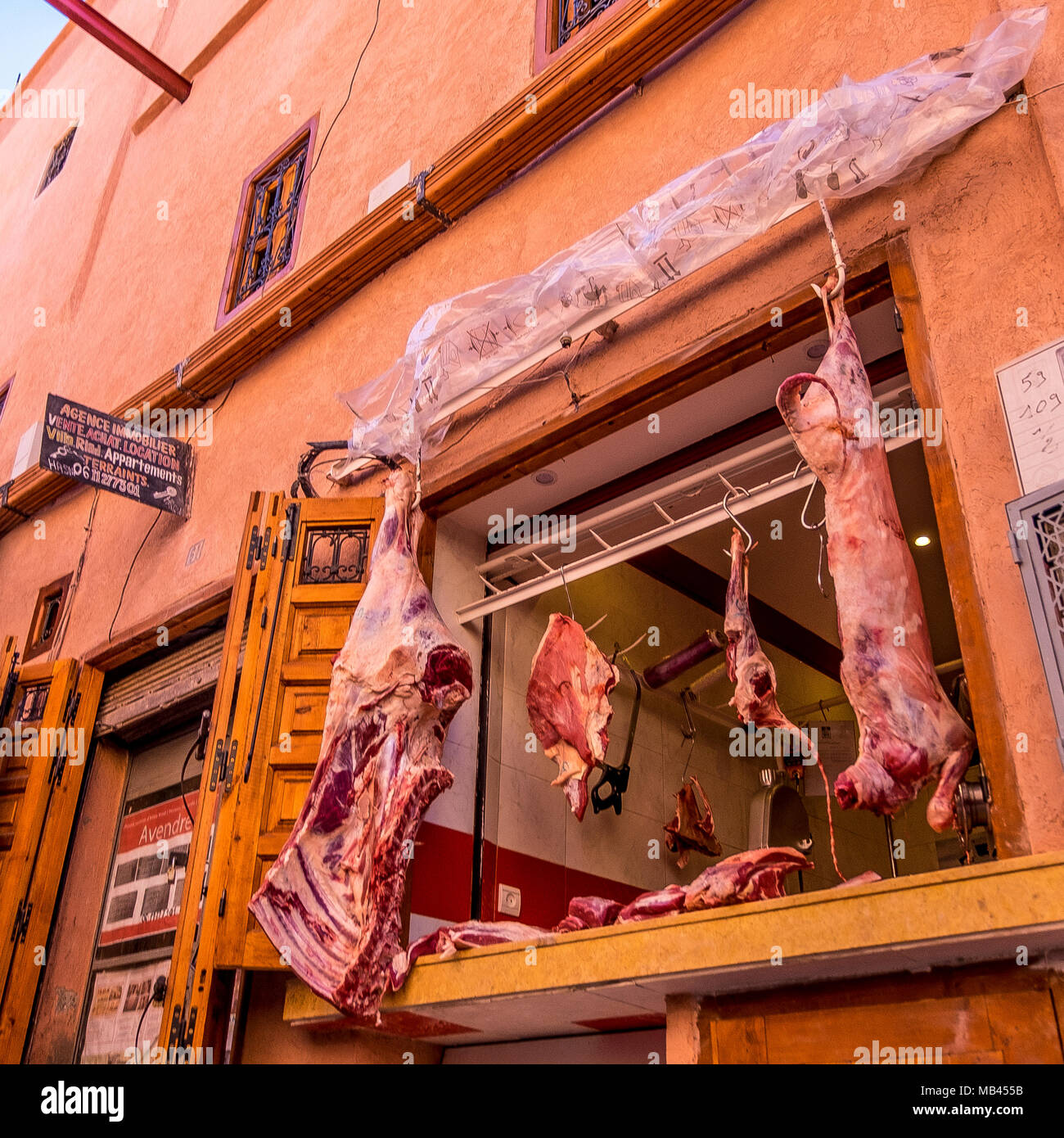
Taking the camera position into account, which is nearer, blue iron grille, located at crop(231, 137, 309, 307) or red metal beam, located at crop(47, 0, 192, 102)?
blue iron grille, located at crop(231, 137, 309, 307)

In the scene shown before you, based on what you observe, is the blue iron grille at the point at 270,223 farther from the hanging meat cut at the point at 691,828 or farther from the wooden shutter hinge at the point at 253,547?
the hanging meat cut at the point at 691,828

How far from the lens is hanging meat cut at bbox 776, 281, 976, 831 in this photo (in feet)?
9.37

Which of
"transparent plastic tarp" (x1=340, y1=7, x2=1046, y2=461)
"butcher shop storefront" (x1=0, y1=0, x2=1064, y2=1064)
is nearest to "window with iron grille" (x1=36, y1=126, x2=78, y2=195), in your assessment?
"butcher shop storefront" (x1=0, y1=0, x2=1064, y2=1064)

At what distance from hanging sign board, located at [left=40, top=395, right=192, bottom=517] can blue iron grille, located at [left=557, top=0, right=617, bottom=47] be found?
142 inches

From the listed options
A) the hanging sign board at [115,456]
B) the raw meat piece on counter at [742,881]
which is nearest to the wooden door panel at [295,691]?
the raw meat piece on counter at [742,881]

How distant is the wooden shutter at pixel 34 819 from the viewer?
6039 millimetres

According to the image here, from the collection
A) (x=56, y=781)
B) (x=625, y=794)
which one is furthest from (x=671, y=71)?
(x=56, y=781)

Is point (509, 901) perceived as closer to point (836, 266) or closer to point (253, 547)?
point (253, 547)

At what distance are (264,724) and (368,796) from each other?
79 cm

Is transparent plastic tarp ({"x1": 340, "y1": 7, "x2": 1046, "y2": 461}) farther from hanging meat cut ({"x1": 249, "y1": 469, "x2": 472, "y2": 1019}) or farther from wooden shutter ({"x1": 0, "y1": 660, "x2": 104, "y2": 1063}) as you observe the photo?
wooden shutter ({"x1": 0, "y1": 660, "x2": 104, "y2": 1063})

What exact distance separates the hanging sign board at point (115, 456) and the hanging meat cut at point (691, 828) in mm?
3725
